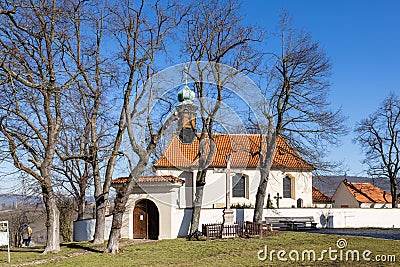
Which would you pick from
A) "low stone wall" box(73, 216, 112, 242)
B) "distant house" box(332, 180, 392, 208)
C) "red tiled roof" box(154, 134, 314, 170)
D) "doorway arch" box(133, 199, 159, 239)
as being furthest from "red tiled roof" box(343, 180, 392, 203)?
"low stone wall" box(73, 216, 112, 242)

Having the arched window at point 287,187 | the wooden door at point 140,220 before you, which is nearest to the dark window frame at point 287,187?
the arched window at point 287,187

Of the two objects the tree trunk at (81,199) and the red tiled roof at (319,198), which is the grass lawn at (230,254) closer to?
the tree trunk at (81,199)

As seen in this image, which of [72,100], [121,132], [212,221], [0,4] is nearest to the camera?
[0,4]

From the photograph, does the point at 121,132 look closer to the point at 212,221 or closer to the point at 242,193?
the point at 212,221

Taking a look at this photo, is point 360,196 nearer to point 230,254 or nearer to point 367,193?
point 367,193

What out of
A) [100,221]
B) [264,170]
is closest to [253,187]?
[264,170]

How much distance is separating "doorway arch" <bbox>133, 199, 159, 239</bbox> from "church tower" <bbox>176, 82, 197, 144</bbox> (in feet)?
18.5

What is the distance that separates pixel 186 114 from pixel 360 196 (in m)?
31.2

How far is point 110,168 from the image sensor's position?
20.7 meters

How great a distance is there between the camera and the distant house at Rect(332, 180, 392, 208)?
141 feet

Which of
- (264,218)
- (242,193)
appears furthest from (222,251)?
(242,193)

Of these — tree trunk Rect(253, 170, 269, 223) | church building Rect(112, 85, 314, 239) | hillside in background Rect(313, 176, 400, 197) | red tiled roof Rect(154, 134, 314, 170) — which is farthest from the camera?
hillside in background Rect(313, 176, 400, 197)

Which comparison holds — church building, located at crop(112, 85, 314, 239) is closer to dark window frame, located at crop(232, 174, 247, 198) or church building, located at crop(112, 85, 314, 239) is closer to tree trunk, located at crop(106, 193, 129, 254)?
tree trunk, located at crop(106, 193, 129, 254)

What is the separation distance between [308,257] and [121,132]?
9.55 metres
